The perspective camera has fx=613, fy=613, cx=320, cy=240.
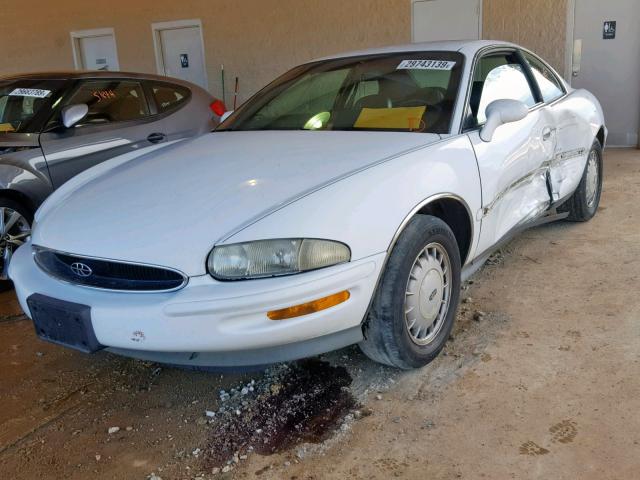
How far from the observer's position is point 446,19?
8641 mm

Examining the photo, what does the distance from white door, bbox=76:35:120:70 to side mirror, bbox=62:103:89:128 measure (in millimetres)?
7657

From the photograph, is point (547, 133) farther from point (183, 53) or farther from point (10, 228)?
point (183, 53)

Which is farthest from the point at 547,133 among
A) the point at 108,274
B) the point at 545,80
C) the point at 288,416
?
the point at 108,274

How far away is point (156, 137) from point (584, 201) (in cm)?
341

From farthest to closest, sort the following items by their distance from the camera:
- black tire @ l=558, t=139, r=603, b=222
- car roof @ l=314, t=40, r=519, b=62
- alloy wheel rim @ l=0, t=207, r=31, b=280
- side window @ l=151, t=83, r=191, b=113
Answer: side window @ l=151, t=83, r=191, b=113 → black tire @ l=558, t=139, r=603, b=222 → alloy wheel rim @ l=0, t=207, r=31, b=280 → car roof @ l=314, t=40, r=519, b=62

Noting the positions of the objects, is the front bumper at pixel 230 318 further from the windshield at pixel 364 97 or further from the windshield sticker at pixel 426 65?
the windshield sticker at pixel 426 65

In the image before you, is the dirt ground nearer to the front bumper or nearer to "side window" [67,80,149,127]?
the front bumper

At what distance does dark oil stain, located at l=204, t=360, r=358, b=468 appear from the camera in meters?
2.33

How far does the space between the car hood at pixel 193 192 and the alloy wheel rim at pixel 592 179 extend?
2.34 meters

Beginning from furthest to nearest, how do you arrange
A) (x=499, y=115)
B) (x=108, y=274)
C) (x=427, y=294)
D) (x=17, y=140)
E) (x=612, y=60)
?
(x=612, y=60), (x=17, y=140), (x=499, y=115), (x=427, y=294), (x=108, y=274)

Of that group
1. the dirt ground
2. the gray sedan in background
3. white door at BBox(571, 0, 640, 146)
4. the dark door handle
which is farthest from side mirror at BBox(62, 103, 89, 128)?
white door at BBox(571, 0, 640, 146)

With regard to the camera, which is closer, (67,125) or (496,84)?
(496,84)

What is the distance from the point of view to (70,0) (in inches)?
453

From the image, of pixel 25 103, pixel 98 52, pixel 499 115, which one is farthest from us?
pixel 98 52
